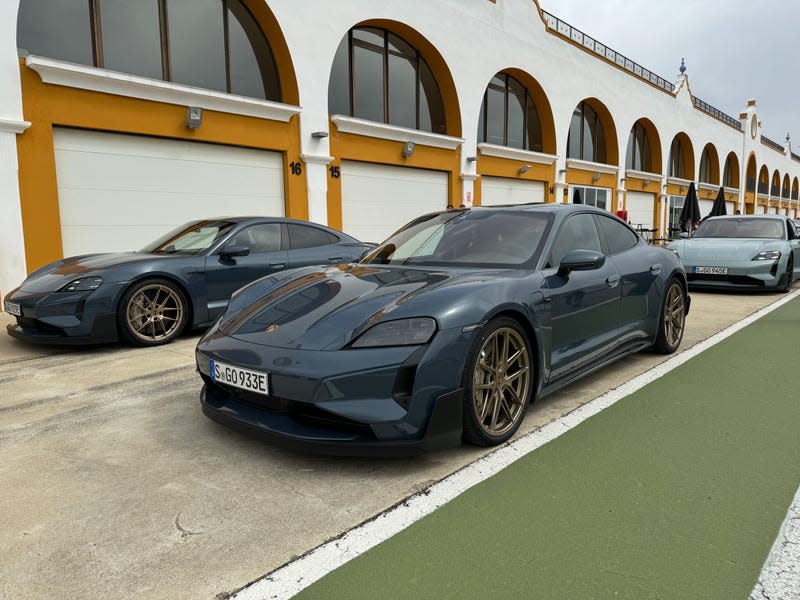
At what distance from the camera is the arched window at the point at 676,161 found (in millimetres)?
32062

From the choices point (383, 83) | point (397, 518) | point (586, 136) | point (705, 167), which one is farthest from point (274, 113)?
Answer: point (705, 167)

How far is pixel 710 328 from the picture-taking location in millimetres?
6461

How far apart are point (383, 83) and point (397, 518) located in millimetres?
14058

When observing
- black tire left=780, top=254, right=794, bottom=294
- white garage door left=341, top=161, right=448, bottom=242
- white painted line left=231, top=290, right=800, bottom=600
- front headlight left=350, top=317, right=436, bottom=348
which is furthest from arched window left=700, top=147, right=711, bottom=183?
front headlight left=350, top=317, right=436, bottom=348

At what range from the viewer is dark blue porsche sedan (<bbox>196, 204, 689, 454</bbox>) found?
2.58 meters

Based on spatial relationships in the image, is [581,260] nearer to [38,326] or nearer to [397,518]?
[397,518]

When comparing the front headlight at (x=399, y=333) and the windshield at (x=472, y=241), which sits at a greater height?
the windshield at (x=472, y=241)

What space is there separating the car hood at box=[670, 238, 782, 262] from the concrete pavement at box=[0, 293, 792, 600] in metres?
6.57

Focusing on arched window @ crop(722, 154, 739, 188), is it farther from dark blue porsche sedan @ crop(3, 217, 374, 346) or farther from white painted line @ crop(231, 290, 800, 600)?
white painted line @ crop(231, 290, 800, 600)

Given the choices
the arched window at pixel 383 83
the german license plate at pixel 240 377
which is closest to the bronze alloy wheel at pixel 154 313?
the german license plate at pixel 240 377

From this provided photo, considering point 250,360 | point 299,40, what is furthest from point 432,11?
point 250,360

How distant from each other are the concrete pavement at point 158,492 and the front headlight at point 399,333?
2.04 ft

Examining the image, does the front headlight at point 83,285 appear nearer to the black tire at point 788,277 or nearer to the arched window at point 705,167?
the black tire at point 788,277

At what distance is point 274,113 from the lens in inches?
447
